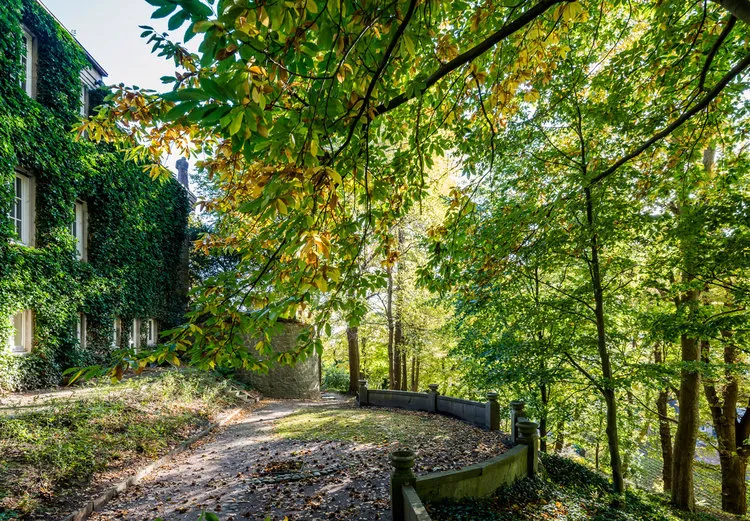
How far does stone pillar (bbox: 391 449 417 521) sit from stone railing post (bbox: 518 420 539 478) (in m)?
3.44

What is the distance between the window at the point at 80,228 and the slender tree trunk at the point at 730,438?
64.8ft

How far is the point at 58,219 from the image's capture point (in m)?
11.5

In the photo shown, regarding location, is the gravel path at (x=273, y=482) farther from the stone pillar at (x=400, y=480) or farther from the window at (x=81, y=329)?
the window at (x=81, y=329)

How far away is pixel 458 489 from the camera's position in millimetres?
5641

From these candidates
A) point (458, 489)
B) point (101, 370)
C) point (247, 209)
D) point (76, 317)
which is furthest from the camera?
point (76, 317)

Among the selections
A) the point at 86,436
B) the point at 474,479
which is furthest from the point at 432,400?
the point at 86,436

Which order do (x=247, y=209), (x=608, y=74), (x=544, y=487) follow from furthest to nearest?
(x=544, y=487) → (x=608, y=74) → (x=247, y=209)

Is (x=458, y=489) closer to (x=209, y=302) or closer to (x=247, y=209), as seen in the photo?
(x=209, y=302)

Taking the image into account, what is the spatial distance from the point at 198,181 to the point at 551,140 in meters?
22.0

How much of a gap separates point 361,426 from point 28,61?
562 inches

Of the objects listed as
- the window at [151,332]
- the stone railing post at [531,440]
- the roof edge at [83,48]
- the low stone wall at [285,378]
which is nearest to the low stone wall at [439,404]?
the stone railing post at [531,440]

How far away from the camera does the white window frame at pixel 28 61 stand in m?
11.0

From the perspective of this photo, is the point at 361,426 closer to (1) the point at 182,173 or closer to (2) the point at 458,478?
(2) the point at 458,478

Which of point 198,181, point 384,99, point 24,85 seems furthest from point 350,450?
point 198,181
